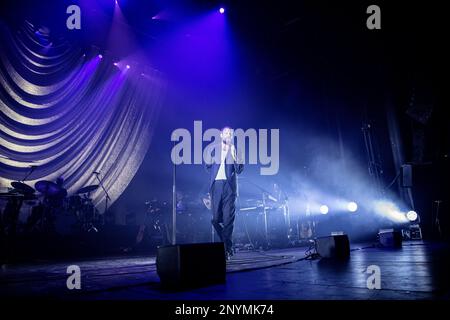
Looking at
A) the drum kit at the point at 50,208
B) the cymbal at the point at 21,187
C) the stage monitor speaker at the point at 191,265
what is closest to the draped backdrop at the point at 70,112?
the drum kit at the point at 50,208

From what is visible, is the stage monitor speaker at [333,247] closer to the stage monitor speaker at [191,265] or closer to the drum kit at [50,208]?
the stage monitor speaker at [191,265]

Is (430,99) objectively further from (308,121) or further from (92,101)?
(92,101)

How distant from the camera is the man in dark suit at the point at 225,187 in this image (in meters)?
4.26

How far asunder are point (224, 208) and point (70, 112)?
579 cm

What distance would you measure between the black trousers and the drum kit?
4489 mm

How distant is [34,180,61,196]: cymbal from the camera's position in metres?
6.96

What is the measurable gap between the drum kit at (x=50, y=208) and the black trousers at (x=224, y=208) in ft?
14.7

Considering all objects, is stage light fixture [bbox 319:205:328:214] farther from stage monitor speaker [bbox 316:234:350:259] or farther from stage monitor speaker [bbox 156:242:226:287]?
stage monitor speaker [bbox 156:242:226:287]

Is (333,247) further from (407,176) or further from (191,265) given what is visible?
(407,176)

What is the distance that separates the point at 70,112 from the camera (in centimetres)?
792

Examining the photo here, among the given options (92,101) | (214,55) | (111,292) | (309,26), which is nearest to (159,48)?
(214,55)

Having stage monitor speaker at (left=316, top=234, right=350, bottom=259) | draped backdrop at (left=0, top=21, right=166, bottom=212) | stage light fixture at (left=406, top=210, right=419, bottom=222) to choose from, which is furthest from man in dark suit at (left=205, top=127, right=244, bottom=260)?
stage light fixture at (left=406, top=210, right=419, bottom=222)

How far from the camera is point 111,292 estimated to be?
1.92m

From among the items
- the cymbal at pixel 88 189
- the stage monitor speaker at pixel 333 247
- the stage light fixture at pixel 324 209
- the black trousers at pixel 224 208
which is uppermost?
the cymbal at pixel 88 189
